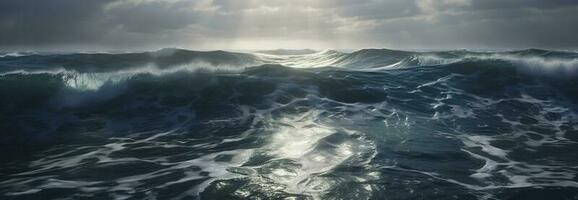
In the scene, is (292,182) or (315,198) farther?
(292,182)

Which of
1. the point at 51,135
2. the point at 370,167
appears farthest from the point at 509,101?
the point at 51,135

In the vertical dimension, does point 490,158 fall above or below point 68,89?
below

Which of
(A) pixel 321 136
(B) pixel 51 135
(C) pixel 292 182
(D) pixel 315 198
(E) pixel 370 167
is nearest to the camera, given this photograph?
(D) pixel 315 198

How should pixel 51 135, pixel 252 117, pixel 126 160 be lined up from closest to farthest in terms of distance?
pixel 126 160, pixel 51 135, pixel 252 117

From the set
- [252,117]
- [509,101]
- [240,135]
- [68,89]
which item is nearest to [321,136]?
[240,135]

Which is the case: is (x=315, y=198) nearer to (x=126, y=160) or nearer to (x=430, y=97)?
(x=126, y=160)

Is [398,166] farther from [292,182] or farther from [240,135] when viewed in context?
[240,135]
